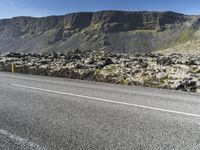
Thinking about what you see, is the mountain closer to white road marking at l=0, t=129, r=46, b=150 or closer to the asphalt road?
the asphalt road

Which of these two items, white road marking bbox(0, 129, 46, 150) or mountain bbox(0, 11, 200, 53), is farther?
mountain bbox(0, 11, 200, 53)

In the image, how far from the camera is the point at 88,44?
570ft

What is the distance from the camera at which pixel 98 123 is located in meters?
5.91

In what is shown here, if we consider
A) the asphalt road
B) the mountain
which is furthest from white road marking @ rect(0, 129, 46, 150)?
the mountain

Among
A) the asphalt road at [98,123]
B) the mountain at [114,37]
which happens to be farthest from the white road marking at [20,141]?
the mountain at [114,37]

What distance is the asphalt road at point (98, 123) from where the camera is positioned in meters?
4.67

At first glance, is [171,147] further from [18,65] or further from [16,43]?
[16,43]

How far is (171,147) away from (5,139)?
10.1 ft

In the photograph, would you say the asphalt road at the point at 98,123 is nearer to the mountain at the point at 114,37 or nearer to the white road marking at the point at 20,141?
the white road marking at the point at 20,141

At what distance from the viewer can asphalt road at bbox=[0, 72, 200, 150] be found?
15.3 feet

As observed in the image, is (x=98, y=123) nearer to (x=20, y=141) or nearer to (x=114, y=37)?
(x=20, y=141)

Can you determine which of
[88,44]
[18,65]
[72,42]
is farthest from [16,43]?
[18,65]

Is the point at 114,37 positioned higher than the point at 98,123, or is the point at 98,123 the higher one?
the point at 114,37

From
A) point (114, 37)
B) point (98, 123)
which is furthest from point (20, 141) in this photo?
point (114, 37)
